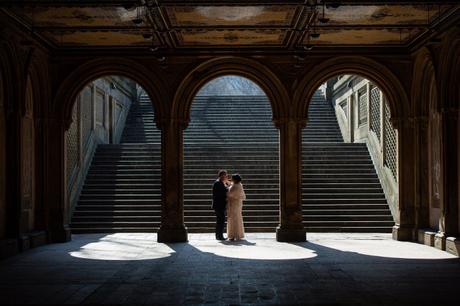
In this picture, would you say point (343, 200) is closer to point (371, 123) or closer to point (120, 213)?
point (371, 123)

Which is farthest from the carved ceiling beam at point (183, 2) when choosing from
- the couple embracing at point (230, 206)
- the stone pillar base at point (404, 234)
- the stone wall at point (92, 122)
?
the stone wall at point (92, 122)

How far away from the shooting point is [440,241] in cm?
1326

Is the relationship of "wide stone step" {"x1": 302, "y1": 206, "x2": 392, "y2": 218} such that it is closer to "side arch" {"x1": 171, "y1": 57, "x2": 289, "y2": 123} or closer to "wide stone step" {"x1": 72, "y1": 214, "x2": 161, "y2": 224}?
"side arch" {"x1": 171, "y1": 57, "x2": 289, "y2": 123}

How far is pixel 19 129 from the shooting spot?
1305 cm

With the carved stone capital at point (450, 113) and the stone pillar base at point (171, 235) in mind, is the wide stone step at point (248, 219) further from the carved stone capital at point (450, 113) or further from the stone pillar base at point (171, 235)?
the carved stone capital at point (450, 113)

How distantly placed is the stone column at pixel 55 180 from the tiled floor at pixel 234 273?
817 mm

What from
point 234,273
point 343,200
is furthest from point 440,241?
point 234,273

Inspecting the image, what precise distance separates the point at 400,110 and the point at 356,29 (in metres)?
3.03

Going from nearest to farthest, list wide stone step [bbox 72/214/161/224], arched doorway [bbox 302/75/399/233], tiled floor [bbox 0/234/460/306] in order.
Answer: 1. tiled floor [bbox 0/234/460/306]
2. arched doorway [bbox 302/75/399/233]
3. wide stone step [bbox 72/214/161/224]

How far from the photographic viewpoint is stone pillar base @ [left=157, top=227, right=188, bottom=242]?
1493 centimetres

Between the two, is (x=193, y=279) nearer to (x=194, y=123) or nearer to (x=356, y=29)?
(x=356, y=29)

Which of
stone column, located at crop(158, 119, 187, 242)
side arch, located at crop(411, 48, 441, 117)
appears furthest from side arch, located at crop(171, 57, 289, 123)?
side arch, located at crop(411, 48, 441, 117)

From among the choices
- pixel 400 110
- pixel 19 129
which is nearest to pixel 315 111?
pixel 400 110

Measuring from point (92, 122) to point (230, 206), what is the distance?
7.68 metres
